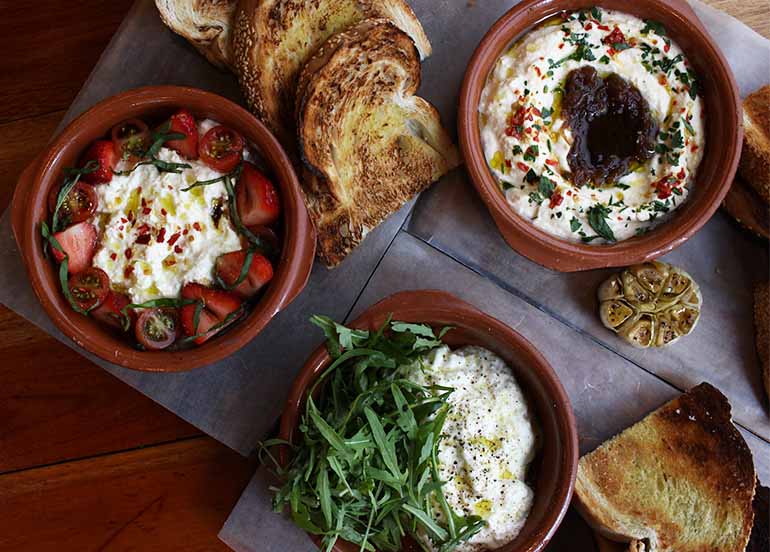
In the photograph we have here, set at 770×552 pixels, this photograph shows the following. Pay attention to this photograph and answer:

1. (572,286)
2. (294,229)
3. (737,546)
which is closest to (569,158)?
(572,286)

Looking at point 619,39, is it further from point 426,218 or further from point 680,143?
point 426,218

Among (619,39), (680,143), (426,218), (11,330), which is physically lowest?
(11,330)

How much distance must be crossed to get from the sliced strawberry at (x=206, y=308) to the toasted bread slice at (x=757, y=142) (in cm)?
182

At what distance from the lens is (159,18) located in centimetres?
291

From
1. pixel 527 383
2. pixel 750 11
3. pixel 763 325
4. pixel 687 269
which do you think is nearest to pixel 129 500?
pixel 527 383

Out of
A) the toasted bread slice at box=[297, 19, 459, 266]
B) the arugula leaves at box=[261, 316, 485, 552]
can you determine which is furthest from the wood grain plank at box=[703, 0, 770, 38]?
the arugula leaves at box=[261, 316, 485, 552]

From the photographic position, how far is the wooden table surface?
3.09 metres

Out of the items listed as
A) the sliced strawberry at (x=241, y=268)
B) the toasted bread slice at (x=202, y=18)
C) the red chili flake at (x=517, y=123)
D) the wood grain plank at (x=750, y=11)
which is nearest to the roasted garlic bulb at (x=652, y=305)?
the red chili flake at (x=517, y=123)

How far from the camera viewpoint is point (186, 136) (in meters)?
2.47

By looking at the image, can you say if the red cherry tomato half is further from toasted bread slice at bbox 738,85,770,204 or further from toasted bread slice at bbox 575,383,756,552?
toasted bread slice at bbox 738,85,770,204

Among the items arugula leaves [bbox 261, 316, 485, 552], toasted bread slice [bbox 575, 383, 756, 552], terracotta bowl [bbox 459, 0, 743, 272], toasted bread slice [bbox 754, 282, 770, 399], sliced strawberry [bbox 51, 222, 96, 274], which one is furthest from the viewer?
toasted bread slice [bbox 754, 282, 770, 399]

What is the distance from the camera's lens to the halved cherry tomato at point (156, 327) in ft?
7.88

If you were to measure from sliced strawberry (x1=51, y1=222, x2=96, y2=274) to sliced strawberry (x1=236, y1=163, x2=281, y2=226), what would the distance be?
1.50 feet

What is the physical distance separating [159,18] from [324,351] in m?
1.40
